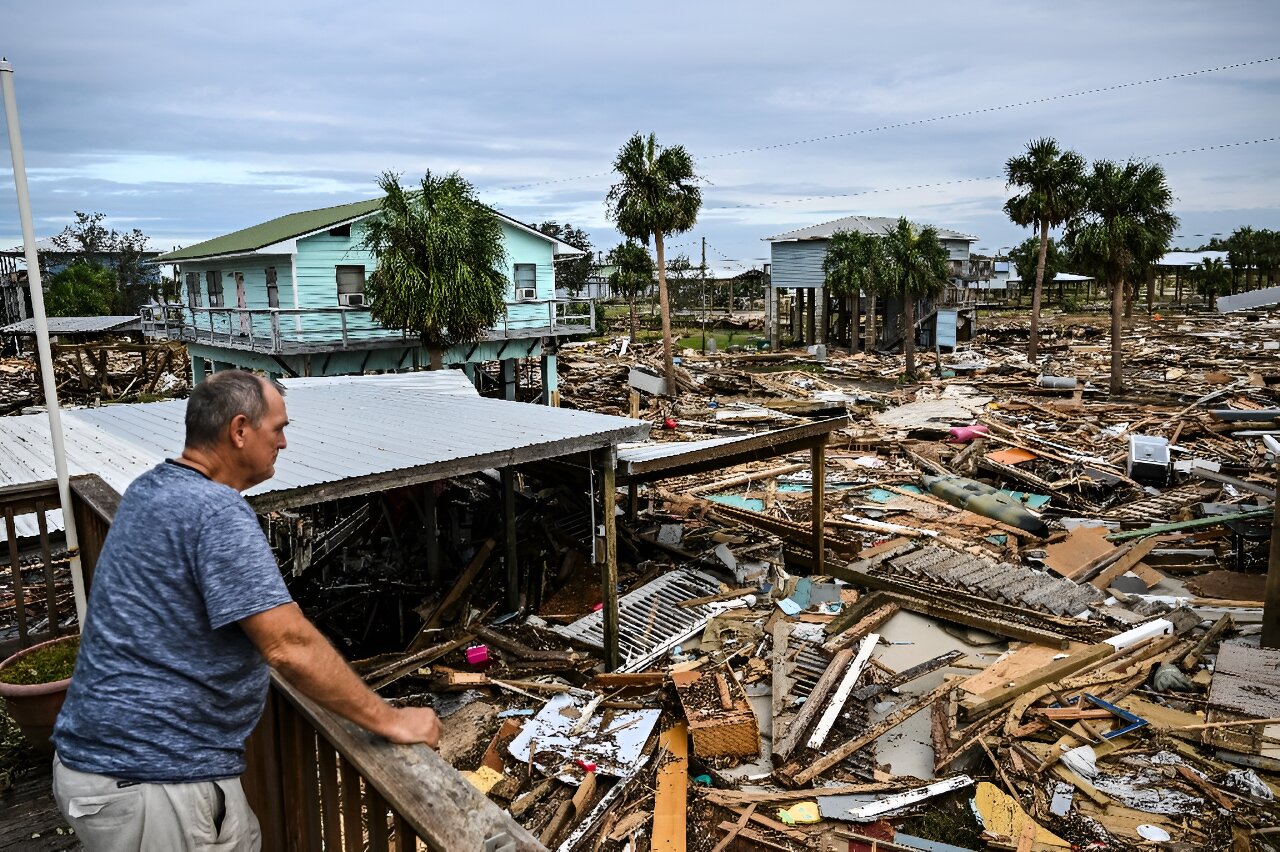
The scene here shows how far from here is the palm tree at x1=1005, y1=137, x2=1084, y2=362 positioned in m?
36.8

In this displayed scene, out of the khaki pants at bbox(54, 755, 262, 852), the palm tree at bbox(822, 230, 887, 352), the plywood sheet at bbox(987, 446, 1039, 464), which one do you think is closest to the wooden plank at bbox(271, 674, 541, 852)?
the khaki pants at bbox(54, 755, 262, 852)

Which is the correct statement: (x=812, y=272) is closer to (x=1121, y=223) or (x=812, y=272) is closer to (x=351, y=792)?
(x=1121, y=223)

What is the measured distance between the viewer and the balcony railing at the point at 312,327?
2291 cm

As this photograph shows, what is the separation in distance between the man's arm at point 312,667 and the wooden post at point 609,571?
707cm

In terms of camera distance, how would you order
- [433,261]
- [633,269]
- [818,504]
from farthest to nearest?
[633,269] → [433,261] → [818,504]

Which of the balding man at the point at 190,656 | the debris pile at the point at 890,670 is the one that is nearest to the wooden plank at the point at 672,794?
the debris pile at the point at 890,670

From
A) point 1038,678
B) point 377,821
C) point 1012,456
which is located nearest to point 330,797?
point 377,821

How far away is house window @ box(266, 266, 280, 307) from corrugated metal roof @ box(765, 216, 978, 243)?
1238 inches

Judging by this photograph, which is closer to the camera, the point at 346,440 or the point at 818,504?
the point at 346,440

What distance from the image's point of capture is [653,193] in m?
29.9

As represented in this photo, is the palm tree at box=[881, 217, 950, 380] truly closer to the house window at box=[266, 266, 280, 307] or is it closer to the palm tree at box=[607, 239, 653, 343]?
the palm tree at box=[607, 239, 653, 343]

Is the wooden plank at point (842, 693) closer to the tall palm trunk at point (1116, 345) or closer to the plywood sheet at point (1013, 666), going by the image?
the plywood sheet at point (1013, 666)

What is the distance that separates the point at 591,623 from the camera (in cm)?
1060

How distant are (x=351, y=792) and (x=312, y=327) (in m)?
23.9
